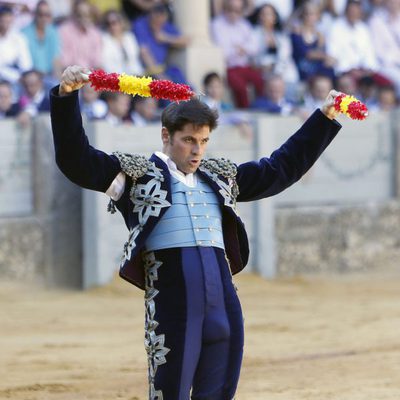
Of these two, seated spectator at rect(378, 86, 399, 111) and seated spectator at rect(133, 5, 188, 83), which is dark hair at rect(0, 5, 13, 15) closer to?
seated spectator at rect(133, 5, 188, 83)

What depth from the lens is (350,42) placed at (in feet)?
44.5

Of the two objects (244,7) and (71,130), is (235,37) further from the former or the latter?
(71,130)

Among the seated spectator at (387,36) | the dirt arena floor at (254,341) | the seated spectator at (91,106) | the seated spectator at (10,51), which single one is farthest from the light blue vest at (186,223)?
the seated spectator at (387,36)

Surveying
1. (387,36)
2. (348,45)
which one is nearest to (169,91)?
(348,45)

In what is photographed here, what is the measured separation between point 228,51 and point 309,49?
907mm

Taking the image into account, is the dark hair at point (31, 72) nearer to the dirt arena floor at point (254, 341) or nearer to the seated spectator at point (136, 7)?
the dirt arena floor at point (254, 341)

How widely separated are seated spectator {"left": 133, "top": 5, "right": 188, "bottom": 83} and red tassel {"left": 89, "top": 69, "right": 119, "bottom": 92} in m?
7.67

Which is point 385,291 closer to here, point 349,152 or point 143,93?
point 349,152

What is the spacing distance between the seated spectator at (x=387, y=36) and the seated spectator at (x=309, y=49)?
0.86 meters

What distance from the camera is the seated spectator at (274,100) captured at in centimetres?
1205

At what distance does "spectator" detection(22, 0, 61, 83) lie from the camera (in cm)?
1124

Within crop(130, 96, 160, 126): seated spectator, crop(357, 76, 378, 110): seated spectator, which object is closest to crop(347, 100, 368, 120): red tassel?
crop(130, 96, 160, 126): seated spectator

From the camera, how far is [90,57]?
11.5 metres

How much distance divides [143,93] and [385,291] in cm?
721
